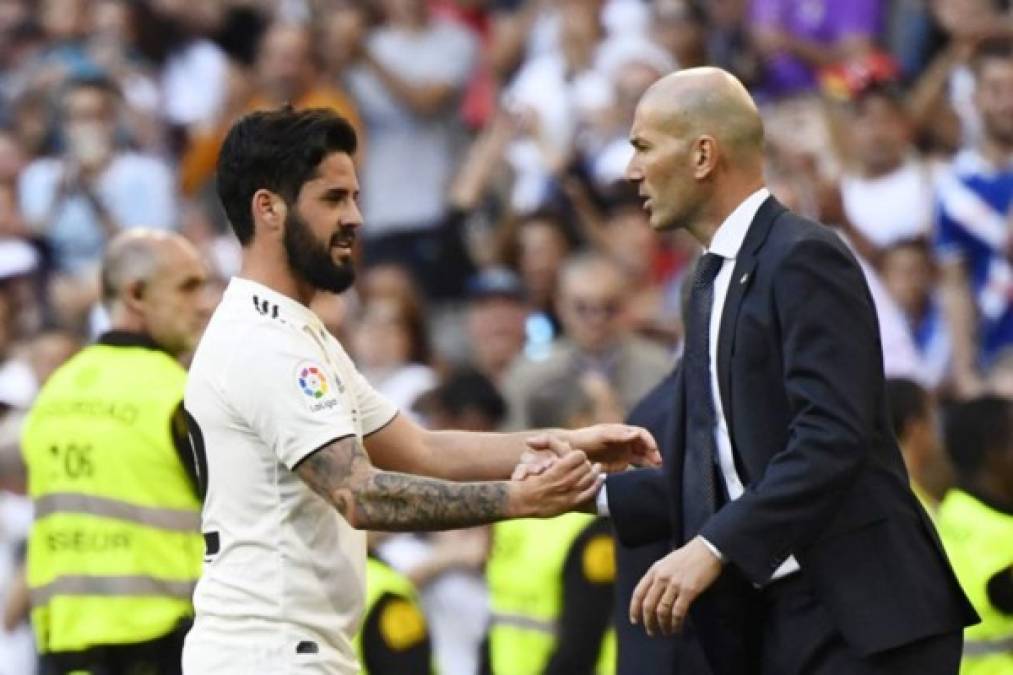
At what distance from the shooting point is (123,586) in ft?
26.5

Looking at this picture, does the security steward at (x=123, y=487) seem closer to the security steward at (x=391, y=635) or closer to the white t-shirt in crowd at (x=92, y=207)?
the security steward at (x=391, y=635)

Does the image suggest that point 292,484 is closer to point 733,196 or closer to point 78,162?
point 733,196

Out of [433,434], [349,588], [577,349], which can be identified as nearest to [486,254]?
[577,349]

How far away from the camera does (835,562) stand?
6055mm

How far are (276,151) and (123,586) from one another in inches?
92.0

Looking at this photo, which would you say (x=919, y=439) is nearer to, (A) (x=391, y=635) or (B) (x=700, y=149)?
(A) (x=391, y=635)

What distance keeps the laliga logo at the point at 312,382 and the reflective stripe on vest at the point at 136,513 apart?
203 cm

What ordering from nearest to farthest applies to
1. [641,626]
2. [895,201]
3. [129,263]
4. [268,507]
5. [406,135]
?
[268,507] → [641,626] → [129,263] → [895,201] → [406,135]

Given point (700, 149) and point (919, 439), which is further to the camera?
point (919, 439)

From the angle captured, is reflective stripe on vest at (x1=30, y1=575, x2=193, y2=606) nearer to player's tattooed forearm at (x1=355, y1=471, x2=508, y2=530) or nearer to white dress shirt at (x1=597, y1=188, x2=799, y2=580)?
player's tattooed forearm at (x1=355, y1=471, x2=508, y2=530)

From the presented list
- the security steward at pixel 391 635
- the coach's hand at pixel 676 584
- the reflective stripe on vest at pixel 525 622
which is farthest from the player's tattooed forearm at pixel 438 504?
the reflective stripe on vest at pixel 525 622

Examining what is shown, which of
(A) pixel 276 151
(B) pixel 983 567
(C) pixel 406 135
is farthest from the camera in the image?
(C) pixel 406 135

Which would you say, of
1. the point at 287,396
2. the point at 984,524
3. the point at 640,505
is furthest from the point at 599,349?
the point at 287,396

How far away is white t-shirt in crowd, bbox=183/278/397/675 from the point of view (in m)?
6.10
